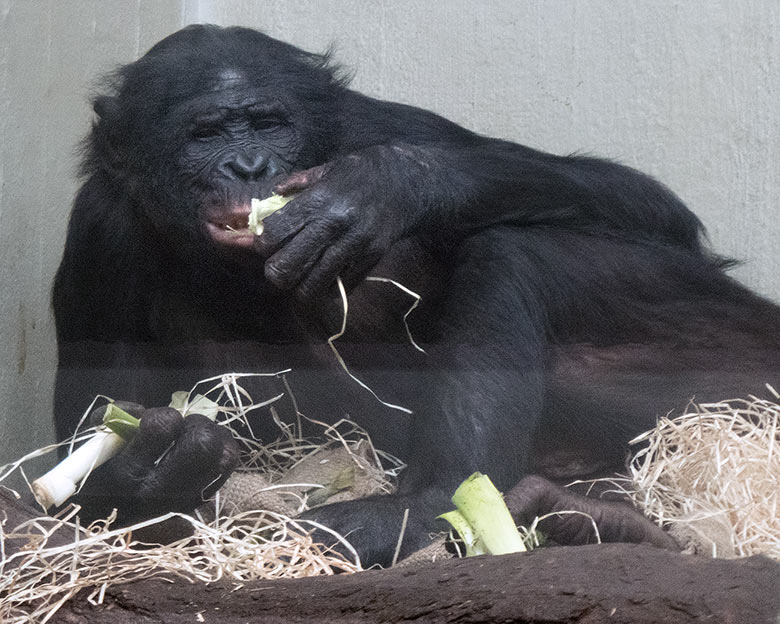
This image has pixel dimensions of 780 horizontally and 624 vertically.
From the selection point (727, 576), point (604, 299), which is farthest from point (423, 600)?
point (604, 299)

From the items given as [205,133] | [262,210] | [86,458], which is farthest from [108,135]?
[86,458]

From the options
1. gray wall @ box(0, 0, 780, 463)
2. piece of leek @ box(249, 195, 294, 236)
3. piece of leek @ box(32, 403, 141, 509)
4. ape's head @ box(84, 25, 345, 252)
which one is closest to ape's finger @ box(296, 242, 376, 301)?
piece of leek @ box(249, 195, 294, 236)

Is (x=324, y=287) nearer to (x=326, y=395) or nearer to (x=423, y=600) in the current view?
(x=326, y=395)

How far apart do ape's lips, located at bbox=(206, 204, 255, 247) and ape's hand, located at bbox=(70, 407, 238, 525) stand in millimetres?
445

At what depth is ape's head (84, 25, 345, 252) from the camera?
2492mm

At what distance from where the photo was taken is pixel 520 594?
1484 mm

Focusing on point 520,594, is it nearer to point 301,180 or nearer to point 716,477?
point 716,477

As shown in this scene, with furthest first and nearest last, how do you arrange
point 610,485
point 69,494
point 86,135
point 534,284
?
point 86,135 → point 534,284 → point 610,485 → point 69,494

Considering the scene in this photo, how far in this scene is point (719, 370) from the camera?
238 centimetres

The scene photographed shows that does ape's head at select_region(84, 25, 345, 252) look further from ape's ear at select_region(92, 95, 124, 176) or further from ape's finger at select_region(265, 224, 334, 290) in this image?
ape's finger at select_region(265, 224, 334, 290)

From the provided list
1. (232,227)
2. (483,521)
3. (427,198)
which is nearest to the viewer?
(483,521)

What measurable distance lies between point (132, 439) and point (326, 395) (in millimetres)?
491

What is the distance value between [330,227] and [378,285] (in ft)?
1.07

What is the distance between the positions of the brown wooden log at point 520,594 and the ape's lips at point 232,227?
3.06 feet
